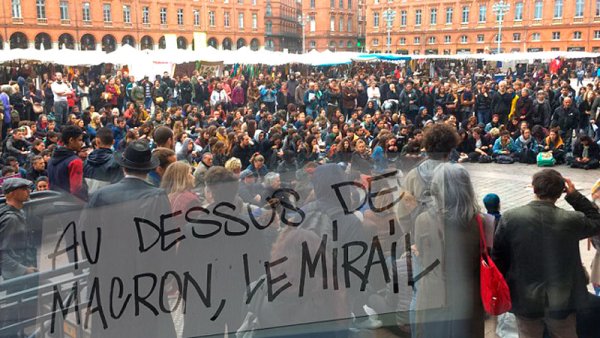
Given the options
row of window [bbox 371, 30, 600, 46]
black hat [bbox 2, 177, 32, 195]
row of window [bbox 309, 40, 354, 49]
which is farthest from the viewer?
row of window [bbox 309, 40, 354, 49]

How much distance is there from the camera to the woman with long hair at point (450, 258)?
3145 millimetres

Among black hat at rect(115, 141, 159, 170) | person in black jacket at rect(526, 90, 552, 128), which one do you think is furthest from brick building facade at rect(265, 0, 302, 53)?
black hat at rect(115, 141, 159, 170)

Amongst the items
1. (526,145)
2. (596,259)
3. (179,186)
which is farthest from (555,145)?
(179,186)

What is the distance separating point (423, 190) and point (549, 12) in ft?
226

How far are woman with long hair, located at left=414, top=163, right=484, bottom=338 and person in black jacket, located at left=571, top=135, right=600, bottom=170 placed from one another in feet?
30.4

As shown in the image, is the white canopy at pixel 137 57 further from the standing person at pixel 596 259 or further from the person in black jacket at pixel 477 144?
the standing person at pixel 596 259

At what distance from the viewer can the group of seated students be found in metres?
11.4

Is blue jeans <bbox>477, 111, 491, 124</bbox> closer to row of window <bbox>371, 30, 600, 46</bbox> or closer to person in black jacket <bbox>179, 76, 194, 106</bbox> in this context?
person in black jacket <bbox>179, 76, 194, 106</bbox>

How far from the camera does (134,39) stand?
220 ft

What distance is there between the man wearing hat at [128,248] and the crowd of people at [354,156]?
0.05 metres

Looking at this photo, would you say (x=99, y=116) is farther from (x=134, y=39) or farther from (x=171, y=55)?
(x=134, y=39)

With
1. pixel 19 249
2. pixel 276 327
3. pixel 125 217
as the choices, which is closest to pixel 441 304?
pixel 276 327

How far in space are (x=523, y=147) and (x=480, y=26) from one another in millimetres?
62329

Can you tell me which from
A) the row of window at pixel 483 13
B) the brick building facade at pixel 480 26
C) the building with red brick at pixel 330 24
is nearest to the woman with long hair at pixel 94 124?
the row of window at pixel 483 13
